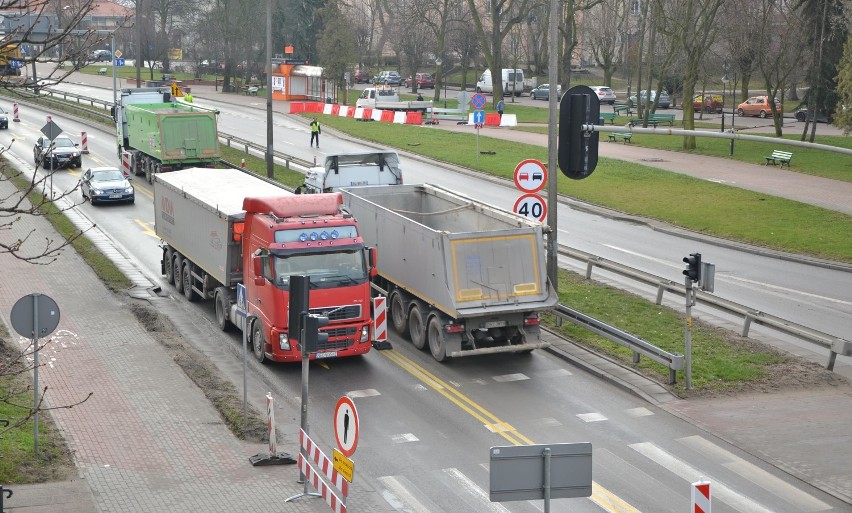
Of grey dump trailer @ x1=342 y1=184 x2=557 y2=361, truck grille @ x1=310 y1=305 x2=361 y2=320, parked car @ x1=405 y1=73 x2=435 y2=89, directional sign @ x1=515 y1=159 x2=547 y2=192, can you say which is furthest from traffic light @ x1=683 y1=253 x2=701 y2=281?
parked car @ x1=405 y1=73 x2=435 y2=89

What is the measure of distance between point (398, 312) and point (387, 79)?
76684mm

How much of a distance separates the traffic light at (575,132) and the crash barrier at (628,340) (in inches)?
145

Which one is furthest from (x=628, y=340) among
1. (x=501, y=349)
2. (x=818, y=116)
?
(x=818, y=116)

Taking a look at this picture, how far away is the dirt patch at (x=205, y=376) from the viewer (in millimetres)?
16484

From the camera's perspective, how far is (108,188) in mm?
37531

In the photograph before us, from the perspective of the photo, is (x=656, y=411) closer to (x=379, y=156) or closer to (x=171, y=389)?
(x=171, y=389)

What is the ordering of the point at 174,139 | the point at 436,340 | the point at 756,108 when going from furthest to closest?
the point at 756,108
the point at 174,139
the point at 436,340

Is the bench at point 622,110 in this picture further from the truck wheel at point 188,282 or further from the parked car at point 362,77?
the truck wheel at point 188,282

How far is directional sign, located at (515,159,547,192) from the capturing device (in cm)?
2358

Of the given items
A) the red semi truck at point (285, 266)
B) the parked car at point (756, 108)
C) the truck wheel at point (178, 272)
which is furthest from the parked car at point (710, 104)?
the red semi truck at point (285, 266)

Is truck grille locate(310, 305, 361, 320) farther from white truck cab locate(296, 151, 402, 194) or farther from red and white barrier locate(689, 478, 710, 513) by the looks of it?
white truck cab locate(296, 151, 402, 194)

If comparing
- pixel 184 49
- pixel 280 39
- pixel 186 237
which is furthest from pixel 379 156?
pixel 184 49

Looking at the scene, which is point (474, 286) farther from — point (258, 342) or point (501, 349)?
point (258, 342)

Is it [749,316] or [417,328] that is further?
[417,328]
